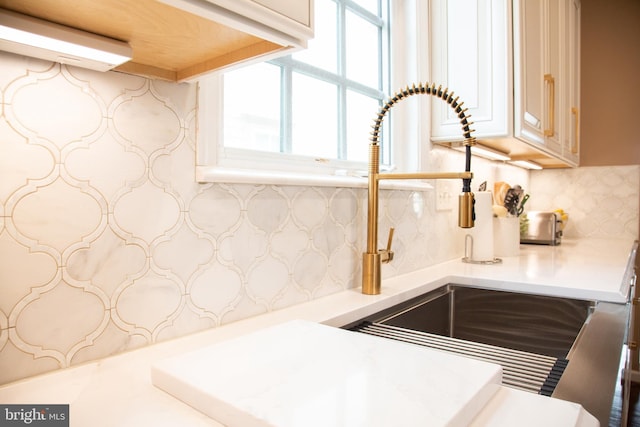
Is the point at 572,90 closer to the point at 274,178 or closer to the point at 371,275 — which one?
the point at 371,275

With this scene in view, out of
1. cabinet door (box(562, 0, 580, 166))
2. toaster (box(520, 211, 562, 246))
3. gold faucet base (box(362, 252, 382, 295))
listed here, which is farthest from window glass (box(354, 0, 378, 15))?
toaster (box(520, 211, 562, 246))

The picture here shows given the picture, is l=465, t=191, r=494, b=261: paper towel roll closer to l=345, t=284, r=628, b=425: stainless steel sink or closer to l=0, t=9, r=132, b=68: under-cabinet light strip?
l=345, t=284, r=628, b=425: stainless steel sink

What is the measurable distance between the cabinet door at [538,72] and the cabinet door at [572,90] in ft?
0.82

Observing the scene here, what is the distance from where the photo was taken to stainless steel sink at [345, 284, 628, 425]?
2.40ft

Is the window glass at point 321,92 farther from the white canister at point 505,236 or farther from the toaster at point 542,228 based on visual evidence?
the toaster at point 542,228

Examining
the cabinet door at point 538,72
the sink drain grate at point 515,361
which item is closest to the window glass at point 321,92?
the cabinet door at point 538,72

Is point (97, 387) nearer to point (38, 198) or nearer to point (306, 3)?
point (38, 198)

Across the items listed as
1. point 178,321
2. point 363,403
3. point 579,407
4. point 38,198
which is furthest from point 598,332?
point 38,198

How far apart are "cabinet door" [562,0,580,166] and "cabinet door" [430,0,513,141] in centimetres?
112

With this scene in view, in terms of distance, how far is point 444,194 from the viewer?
1.87m

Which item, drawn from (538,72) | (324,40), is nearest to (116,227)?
(324,40)

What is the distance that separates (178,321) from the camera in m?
0.85

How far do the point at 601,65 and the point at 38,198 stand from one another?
3747 millimetres

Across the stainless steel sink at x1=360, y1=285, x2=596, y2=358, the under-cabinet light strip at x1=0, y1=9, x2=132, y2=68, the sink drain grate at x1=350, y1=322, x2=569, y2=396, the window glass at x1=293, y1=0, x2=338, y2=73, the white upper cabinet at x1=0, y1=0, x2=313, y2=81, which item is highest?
the window glass at x1=293, y1=0, x2=338, y2=73
